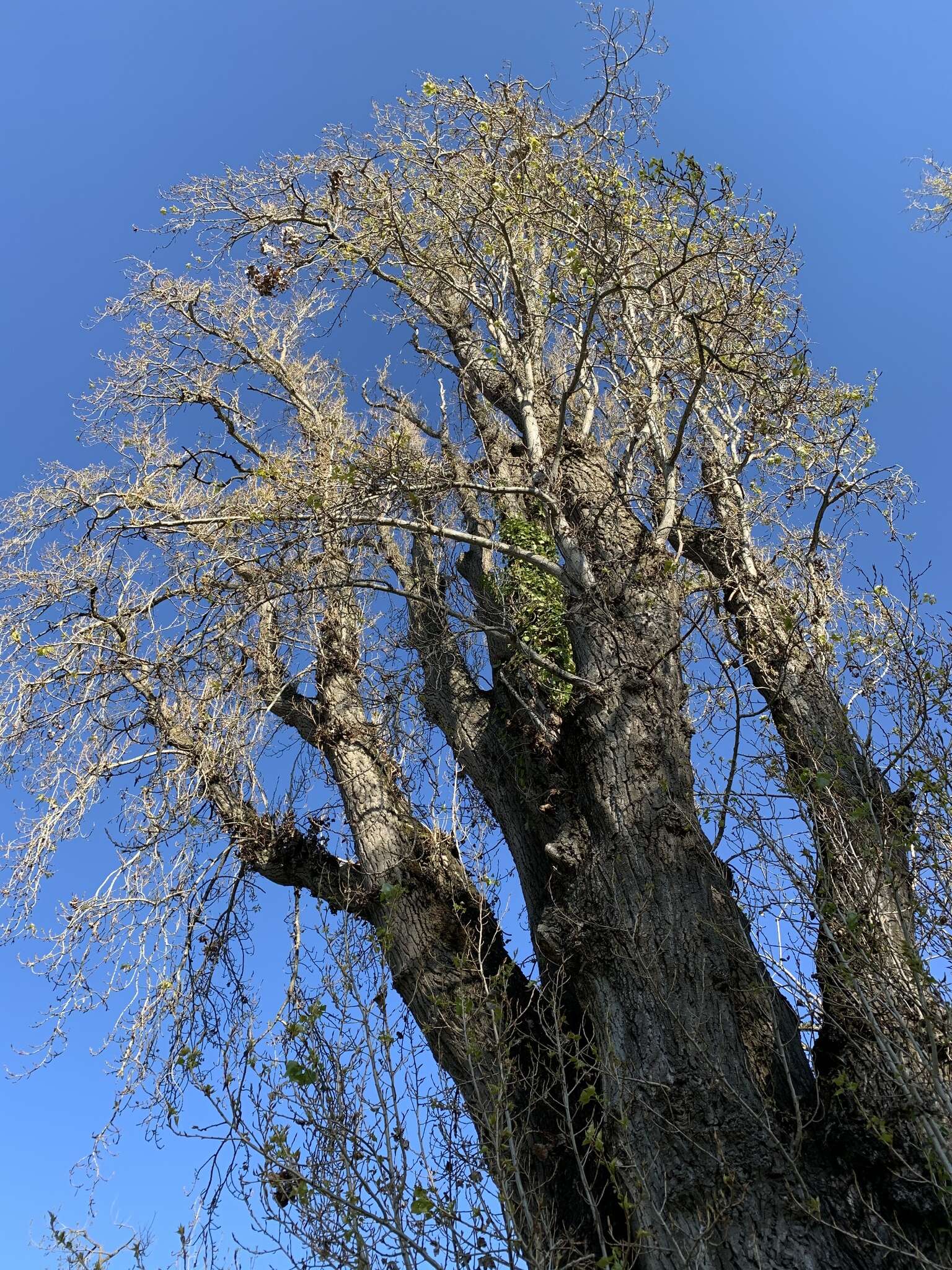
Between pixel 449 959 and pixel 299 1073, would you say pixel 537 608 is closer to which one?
pixel 449 959

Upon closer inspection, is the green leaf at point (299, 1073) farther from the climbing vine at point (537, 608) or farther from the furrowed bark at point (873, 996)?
the climbing vine at point (537, 608)

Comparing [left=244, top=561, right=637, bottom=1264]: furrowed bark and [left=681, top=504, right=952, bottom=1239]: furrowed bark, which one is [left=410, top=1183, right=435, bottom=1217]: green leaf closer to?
[left=244, top=561, right=637, bottom=1264]: furrowed bark

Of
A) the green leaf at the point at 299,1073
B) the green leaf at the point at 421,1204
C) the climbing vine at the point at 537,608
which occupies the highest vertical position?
the climbing vine at the point at 537,608

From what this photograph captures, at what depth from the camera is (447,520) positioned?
7.68m

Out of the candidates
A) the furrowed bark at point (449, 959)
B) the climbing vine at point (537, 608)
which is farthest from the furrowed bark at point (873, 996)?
the climbing vine at point (537, 608)

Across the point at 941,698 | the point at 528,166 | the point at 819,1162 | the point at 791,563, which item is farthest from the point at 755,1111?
the point at 528,166

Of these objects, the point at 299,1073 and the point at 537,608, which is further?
the point at 537,608

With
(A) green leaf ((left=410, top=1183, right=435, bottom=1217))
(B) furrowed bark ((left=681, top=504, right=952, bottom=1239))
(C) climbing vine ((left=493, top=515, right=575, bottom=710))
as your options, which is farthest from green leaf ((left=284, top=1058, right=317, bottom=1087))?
(C) climbing vine ((left=493, top=515, right=575, bottom=710))

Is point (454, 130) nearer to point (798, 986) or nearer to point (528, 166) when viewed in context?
point (528, 166)

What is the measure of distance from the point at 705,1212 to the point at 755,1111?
48 centimetres

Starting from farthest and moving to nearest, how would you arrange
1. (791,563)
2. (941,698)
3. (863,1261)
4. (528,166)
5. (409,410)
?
(409,410), (791,563), (528,166), (941,698), (863,1261)

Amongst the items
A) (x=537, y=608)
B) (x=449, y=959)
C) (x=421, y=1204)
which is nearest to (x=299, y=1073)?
(x=421, y=1204)

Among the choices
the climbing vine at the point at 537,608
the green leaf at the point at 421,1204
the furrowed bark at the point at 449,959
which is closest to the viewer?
the green leaf at the point at 421,1204

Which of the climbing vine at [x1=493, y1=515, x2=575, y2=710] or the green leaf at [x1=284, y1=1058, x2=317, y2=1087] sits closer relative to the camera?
the green leaf at [x1=284, y1=1058, x2=317, y2=1087]
